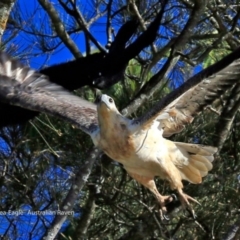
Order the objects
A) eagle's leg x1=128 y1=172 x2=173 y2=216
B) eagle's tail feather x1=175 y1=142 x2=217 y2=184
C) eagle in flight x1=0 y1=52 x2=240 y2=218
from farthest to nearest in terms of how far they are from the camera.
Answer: eagle's tail feather x1=175 y1=142 x2=217 y2=184 → eagle's leg x1=128 y1=172 x2=173 y2=216 → eagle in flight x1=0 y1=52 x2=240 y2=218

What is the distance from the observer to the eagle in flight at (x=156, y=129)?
2.98 meters

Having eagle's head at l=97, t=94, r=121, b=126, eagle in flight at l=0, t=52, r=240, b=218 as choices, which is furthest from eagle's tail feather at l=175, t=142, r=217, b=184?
eagle's head at l=97, t=94, r=121, b=126

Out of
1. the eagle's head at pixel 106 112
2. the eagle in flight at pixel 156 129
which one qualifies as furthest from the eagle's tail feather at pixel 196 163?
the eagle's head at pixel 106 112

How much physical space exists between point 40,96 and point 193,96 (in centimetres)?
67

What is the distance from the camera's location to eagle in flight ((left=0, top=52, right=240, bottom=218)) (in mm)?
2980

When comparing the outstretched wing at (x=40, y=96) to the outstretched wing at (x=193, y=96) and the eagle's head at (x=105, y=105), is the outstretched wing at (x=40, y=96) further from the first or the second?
the outstretched wing at (x=193, y=96)

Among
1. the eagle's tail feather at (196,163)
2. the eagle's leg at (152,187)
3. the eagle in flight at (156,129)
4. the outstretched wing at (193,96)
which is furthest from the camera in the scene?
the eagle's tail feather at (196,163)

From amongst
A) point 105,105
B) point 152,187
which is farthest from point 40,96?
point 152,187

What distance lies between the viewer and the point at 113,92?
3.91 meters

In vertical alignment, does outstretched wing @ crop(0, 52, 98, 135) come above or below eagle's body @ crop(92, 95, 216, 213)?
above

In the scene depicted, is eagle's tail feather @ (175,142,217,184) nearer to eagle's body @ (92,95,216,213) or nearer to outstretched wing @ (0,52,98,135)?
eagle's body @ (92,95,216,213)

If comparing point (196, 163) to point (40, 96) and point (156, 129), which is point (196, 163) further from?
point (40, 96)

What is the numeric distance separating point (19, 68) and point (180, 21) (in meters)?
0.73

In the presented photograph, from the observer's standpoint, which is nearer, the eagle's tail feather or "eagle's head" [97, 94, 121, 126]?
"eagle's head" [97, 94, 121, 126]
